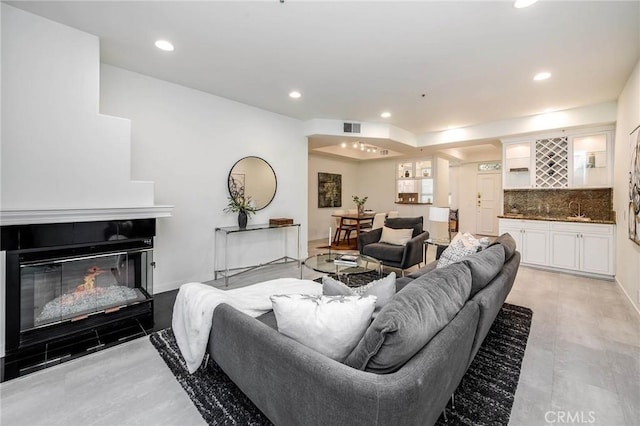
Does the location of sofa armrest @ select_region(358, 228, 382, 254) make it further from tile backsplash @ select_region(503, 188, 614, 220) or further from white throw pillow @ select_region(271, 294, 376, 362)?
white throw pillow @ select_region(271, 294, 376, 362)

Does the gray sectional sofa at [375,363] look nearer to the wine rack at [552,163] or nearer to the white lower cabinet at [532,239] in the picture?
the white lower cabinet at [532,239]

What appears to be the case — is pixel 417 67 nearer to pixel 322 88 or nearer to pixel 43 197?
pixel 322 88

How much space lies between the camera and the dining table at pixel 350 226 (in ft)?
23.0

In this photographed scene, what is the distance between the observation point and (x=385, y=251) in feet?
13.9

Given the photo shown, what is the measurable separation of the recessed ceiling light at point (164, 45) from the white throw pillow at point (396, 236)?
12.6ft

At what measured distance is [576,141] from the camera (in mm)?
4730

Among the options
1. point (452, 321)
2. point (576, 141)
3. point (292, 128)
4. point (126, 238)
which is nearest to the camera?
point (452, 321)

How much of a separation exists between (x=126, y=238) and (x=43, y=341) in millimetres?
966

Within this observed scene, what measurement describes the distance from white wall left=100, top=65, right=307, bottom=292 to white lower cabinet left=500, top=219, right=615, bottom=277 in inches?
179

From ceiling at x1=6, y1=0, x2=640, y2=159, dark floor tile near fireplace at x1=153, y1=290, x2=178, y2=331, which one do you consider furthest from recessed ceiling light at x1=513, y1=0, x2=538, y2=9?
dark floor tile near fireplace at x1=153, y1=290, x2=178, y2=331

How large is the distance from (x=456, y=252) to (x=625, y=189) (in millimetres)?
2633

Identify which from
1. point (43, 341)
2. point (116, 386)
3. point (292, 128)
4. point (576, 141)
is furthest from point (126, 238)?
point (576, 141)

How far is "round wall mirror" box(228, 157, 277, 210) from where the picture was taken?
433 cm

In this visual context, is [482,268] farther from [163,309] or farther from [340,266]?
[163,309]
